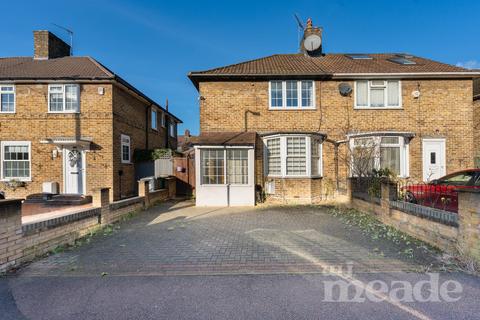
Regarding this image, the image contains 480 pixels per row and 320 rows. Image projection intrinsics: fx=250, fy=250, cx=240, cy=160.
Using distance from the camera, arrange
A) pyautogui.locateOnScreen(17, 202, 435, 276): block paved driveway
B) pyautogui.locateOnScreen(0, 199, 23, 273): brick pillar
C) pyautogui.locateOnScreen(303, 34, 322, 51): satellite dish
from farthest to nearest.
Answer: pyautogui.locateOnScreen(303, 34, 322, 51): satellite dish < pyautogui.locateOnScreen(17, 202, 435, 276): block paved driveway < pyautogui.locateOnScreen(0, 199, 23, 273): brick pillar

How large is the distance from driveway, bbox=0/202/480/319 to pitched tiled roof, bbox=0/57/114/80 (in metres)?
9.41

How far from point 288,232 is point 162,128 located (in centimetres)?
1611

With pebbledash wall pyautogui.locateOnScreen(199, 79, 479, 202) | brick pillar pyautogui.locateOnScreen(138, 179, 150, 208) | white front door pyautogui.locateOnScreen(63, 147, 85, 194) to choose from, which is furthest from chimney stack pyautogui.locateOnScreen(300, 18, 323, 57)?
white front door pyautogui.locateOnScreen(63, 147, 85, 194)

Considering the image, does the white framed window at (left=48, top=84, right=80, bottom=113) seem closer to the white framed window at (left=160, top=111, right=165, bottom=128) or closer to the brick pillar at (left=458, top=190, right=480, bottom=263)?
the white framed window at (left=160, top=111, right=165, bottom=128)

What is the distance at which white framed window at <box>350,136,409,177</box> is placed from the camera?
11594 millimetres

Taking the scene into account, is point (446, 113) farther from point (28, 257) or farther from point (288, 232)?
point (28, 257)

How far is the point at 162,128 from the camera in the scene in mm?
20156

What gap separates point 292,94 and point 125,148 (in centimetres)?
940

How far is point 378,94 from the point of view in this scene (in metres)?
12.5

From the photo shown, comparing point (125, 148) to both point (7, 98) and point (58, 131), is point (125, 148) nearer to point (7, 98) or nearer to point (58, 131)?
point (58, 131)

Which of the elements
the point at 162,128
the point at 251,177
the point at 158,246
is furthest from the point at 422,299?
the point at 162,128

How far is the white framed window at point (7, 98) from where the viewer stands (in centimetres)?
1223

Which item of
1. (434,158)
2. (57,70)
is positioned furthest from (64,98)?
(434,158)

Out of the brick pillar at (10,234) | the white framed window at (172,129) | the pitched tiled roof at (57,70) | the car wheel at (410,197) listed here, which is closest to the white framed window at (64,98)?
the pitched tiled roof at (57,70)
